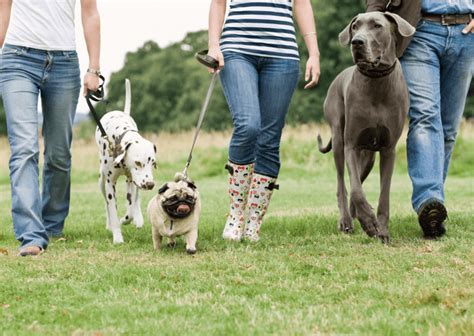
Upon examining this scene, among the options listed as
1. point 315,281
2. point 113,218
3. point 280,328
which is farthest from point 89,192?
point 280,328

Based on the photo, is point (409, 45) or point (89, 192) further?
point (89, 192)

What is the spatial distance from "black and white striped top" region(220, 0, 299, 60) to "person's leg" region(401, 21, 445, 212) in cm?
95

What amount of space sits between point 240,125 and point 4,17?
1.91m

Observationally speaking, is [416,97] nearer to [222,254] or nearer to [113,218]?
[222,254]

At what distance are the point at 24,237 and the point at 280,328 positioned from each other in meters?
2.85

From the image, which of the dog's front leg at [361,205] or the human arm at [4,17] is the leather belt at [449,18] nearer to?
the dog's front leg at [361,205]

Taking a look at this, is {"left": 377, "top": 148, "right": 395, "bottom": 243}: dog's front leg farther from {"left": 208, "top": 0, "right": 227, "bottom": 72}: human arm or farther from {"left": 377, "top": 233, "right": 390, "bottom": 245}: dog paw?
{"left": 208, "top": 0, "right": 227, "bottom": 72}: human arm

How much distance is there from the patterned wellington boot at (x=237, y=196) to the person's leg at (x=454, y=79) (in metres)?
1.63

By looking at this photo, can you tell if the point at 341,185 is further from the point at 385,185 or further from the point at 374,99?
the point at 374,99

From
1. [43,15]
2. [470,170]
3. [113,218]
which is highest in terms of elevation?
[43,15]

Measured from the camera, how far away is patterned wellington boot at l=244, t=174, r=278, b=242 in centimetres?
628

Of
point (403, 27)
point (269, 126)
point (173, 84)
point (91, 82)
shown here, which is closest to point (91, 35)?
point (91, 82)

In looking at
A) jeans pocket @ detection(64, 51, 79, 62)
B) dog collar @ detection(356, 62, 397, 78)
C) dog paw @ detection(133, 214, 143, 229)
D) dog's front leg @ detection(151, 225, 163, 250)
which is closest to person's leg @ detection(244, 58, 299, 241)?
dog collar @ detection(356, 62, 397, 78)

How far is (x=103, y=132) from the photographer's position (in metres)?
6.56
